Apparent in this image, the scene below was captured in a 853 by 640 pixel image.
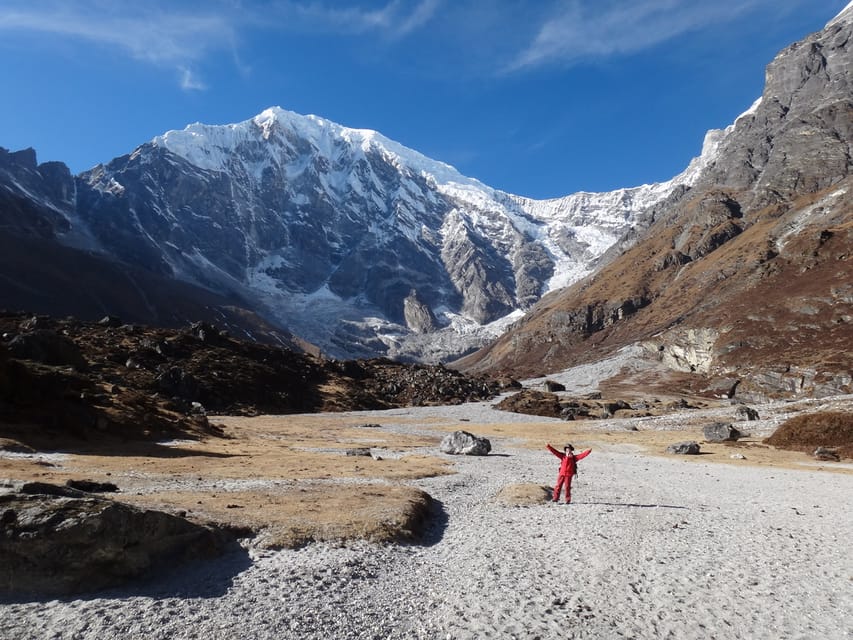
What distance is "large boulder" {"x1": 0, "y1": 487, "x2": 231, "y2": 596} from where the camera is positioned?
10.8 m

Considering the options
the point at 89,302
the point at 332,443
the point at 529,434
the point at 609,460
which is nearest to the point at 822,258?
the point at 529,434

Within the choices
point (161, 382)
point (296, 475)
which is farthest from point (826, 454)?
point (161, 382)

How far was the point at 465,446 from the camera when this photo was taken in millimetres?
41406

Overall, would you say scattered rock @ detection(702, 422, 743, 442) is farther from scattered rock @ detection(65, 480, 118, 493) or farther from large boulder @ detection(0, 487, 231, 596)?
large boulder @ detection(0, 487, 231, 596)

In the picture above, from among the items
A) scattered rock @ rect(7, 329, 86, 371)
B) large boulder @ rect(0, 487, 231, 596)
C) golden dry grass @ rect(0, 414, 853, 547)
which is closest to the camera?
large boulder @ rect(0, 487, 231, 596)

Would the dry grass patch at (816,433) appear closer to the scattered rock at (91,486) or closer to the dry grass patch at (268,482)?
the dry grass patch at (268,482)

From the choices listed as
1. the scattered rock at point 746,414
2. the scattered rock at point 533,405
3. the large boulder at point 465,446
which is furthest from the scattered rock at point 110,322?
the scattered rock at point 746,414

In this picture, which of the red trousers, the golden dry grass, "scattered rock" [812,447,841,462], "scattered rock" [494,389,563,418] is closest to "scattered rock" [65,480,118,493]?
the golden dry grass

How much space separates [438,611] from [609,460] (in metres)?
30.3

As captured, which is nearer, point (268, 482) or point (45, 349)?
point (268, 482)

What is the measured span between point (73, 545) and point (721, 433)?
48.8 meters

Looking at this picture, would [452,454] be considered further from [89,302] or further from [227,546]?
[89,302]

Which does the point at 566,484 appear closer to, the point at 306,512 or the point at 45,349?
the point at 306,512

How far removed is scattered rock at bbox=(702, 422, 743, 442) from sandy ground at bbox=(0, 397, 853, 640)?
17.1m
